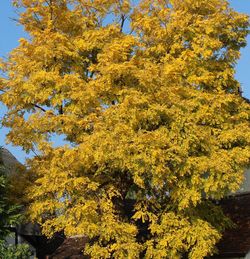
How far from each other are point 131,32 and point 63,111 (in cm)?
442

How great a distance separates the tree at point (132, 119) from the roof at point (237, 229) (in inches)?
48.1

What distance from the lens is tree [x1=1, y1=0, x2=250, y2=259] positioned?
54.3ft

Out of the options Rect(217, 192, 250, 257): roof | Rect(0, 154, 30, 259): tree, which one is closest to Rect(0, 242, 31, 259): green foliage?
Rect(0, 154, 30, 259): tree

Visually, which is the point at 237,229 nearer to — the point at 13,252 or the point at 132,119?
the point at 132,119

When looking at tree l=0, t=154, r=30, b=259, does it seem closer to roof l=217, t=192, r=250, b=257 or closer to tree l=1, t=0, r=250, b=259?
tree l=1, t=0, r=250, b=259

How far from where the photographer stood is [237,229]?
21422 mm

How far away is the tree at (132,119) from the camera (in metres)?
16.6

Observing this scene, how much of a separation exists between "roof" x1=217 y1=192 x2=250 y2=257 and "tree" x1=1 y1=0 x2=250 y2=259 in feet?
4.01

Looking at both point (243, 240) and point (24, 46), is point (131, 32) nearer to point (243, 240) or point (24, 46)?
point (24, 46)

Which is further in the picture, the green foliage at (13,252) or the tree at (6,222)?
the tree at (6,222)

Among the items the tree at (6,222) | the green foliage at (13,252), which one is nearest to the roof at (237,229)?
the green foliage at (13,252)

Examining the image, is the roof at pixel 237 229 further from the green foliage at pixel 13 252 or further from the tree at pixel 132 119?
the green foliage at pixel 13 252

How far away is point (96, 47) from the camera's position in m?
19.4

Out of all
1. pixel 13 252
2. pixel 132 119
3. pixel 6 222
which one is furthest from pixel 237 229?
pixel 6 222
